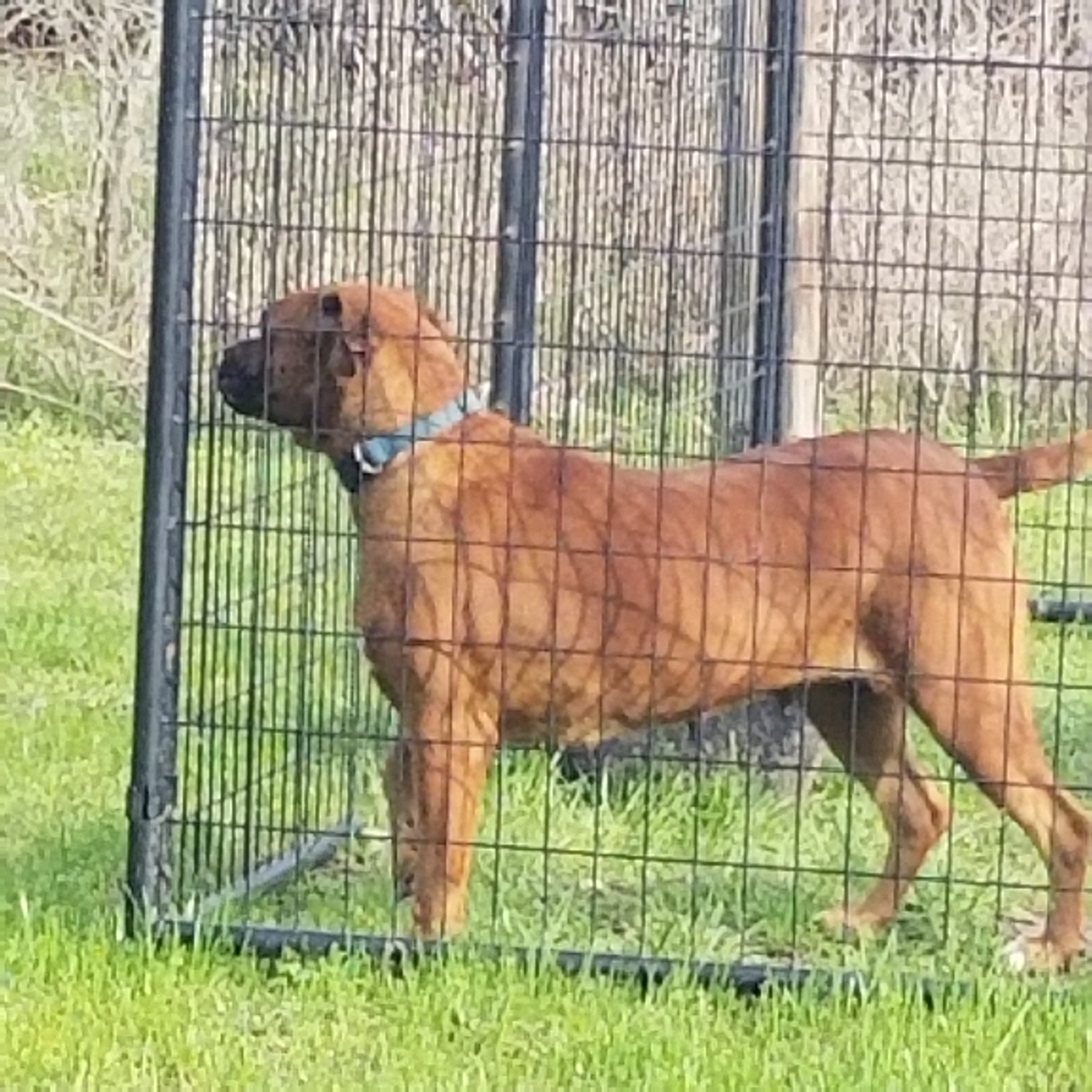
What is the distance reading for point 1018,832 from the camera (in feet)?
21.9

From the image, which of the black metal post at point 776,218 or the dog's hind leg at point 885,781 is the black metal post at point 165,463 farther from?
the black metal post at point 776,218

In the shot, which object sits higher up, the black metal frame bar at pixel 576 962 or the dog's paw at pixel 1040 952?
the black metal frame bar at pixel 576 962

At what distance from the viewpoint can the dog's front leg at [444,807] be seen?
209 inches

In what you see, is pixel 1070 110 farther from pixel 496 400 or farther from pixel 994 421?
pixel 496 400

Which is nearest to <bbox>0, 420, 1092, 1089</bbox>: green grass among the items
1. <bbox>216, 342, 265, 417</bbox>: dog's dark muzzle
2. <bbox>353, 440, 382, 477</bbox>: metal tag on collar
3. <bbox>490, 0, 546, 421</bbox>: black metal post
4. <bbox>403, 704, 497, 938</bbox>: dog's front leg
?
<bbox>403, 704, 497, 938</bbox>: dog's front leg

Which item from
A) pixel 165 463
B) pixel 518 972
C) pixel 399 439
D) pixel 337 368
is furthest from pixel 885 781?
pixel 165 463

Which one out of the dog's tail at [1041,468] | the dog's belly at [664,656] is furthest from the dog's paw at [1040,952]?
the dog's tail at [1041,468]

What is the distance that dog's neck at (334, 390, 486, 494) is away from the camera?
5.48 m

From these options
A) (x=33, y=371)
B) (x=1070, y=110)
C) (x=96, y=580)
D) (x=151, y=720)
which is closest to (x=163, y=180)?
(x=151, y=720)

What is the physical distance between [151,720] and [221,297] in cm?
81

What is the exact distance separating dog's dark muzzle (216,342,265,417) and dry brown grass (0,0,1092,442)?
0.25ft

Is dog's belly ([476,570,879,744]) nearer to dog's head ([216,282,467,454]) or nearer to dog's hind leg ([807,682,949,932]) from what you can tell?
dog's hind leg ([807,682,949,932])

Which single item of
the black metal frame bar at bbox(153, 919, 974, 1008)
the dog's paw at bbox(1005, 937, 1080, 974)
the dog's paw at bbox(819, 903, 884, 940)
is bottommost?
the dog's paw at bbox(819, 903, 884, 940)

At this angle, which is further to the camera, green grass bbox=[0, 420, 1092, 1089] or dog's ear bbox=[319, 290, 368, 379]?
dog's ear bbox=[319, 290, 368, 379]
